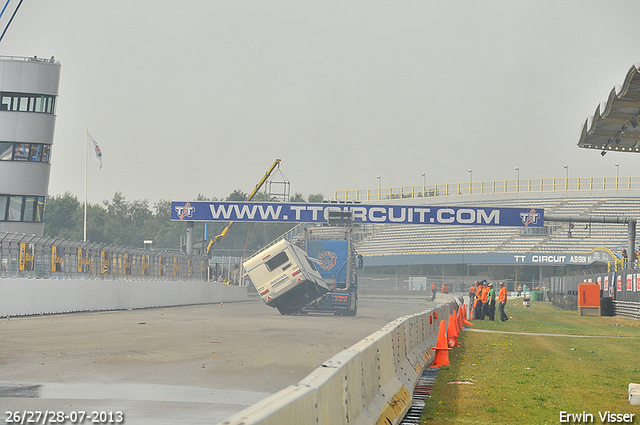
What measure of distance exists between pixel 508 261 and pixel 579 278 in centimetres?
3470

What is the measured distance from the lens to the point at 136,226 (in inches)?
5817

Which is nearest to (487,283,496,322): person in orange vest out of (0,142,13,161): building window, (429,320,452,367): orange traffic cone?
(429,320,452,367): orange traffic cone

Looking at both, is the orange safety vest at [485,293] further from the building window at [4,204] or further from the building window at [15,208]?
the building window at [4,204]

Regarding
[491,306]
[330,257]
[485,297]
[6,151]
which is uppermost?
→ [6,151]

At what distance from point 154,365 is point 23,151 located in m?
33.7

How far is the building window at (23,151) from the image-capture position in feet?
141

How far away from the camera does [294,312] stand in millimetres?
33281

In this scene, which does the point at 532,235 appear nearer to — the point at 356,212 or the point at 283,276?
the point at 356,212

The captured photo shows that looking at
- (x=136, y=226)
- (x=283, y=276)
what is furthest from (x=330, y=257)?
(x=136, y=226)

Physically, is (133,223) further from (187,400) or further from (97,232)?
(187,400)

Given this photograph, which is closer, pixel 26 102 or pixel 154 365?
pixel 154 365

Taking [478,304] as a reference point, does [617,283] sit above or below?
above

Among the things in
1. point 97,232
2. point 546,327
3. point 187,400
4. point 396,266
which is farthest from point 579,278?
point 97,232

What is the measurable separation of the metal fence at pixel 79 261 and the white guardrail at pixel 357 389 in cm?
1629
